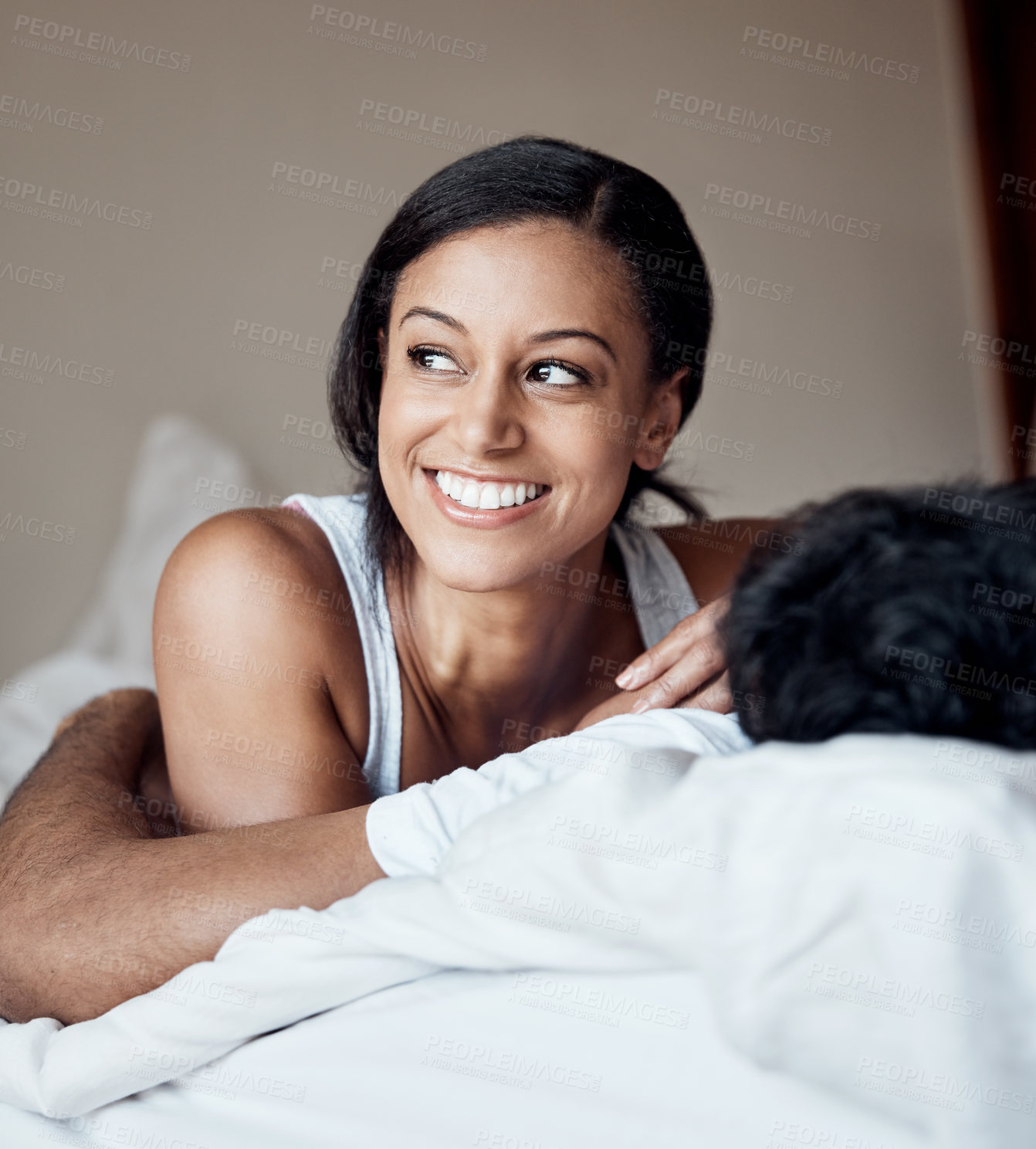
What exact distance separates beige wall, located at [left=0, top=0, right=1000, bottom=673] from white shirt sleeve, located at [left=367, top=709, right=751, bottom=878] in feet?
4.53

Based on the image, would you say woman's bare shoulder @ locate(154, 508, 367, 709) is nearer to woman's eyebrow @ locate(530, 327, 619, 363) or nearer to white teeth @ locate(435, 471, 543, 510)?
white teeth @ locate(435, 471, 543, 510)

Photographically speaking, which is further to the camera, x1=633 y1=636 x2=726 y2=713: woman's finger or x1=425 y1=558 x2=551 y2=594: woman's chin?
x1=425 y1=558 x2=551 y2=594: woman's chin

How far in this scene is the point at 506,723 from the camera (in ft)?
4.79

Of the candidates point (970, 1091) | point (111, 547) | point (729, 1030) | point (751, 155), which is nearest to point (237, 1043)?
point (729, 1030)

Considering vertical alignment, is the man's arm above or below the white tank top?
below

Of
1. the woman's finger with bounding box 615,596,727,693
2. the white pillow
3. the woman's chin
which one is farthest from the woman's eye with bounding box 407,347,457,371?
the white pillow

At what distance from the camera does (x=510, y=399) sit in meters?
1.10

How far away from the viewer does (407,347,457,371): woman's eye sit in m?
1.14

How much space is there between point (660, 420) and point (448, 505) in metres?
0.30

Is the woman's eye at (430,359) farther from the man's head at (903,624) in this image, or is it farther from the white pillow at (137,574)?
the white pillow at (137,574)

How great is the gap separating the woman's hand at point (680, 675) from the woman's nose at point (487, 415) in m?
0.27

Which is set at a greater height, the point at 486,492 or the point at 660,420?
the point at 660,420

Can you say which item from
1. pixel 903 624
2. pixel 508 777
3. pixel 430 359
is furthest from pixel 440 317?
pixel 903 624

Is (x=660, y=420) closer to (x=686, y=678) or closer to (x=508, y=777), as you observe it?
(x=686, y=678)
